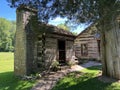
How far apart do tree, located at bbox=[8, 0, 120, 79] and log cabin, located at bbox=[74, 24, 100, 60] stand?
11.3 m

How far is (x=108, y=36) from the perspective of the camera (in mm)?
13438

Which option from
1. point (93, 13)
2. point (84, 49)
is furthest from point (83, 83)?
point (84, 49)

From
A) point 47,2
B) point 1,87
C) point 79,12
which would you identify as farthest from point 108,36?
point 1,87

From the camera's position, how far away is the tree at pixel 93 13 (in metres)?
11.4

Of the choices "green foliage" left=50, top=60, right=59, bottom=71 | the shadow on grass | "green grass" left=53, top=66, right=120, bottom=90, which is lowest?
the shadow on grass

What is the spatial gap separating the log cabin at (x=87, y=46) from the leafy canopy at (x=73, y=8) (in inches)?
450

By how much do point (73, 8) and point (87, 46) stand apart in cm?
1434

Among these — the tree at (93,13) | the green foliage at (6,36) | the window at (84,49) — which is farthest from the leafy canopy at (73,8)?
the green foliage at (6,36)

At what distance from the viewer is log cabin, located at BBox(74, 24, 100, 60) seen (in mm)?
25500

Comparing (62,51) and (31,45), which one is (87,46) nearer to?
(62,51)

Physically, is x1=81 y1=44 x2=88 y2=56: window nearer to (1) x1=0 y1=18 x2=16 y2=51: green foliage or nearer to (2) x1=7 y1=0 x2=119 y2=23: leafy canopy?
(2) x1=7 y1=0 x2=119 y2=23: leafy canopy

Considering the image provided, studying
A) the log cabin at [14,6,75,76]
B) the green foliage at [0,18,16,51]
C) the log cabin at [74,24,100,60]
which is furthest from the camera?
the green foliage at [0,18,16,51]

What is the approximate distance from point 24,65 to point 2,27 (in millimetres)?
87116

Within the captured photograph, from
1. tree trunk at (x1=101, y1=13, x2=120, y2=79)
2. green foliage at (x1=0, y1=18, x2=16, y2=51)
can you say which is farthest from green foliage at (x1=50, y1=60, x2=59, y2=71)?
green foliage at (x1=0, y1=18, x2=16, y2=51)
